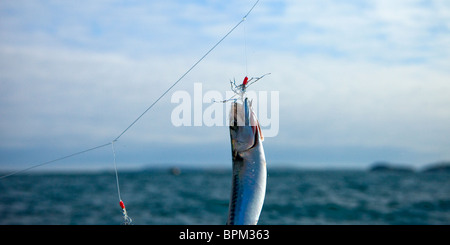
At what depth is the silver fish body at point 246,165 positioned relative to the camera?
4.87 m

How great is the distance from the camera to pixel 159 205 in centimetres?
3597

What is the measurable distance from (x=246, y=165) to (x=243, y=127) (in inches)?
14.5

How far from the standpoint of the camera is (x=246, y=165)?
4902 millimetres

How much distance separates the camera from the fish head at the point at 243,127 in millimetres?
4867

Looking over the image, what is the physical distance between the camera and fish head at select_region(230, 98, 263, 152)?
4.87 m

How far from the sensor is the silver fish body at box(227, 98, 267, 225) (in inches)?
192
